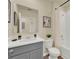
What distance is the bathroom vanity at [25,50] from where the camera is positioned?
165 cm

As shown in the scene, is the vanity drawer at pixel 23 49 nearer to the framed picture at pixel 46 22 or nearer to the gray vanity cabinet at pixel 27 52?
the gray vanity cabinet at pixel 27 52

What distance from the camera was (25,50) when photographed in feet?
6.54

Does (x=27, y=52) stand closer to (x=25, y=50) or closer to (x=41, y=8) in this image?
(x=25, y=50)

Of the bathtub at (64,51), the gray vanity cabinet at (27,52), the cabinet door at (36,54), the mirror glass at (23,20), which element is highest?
the mirror glass at (23,20)

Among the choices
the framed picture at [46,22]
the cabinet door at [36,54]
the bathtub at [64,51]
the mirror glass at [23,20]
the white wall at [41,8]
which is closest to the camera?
the cabinet door at [36,54]

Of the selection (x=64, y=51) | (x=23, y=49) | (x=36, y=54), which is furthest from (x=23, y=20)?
(x=64, y=51)

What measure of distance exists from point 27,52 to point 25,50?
0.31 ft

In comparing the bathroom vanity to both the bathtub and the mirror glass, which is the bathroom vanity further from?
the bathtub

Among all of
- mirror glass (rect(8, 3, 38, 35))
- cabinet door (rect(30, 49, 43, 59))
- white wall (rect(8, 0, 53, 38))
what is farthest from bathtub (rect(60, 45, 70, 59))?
cabinet door (rect(30, 49, 43, 59))

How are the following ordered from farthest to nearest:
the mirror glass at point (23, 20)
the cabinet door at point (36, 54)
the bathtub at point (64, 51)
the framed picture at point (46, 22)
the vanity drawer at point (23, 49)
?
1. the framed picture at point (46, 22)
2. the bathtub at point (64, 51)
3. the mirror glass at point (23, 20)
4. the cabinet door at point (36, 54)
5. the vanity drawer at point (23, 49)

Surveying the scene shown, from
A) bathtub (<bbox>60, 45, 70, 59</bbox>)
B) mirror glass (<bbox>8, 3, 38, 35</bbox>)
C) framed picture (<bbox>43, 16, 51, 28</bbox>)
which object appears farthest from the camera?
framed picture (<bbox>43, 16, 51, 28</bbox>)

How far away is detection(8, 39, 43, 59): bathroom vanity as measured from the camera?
1.65m

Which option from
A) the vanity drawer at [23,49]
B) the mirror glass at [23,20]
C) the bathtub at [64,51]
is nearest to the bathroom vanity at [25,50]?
the vanity drawer at [23,49]
